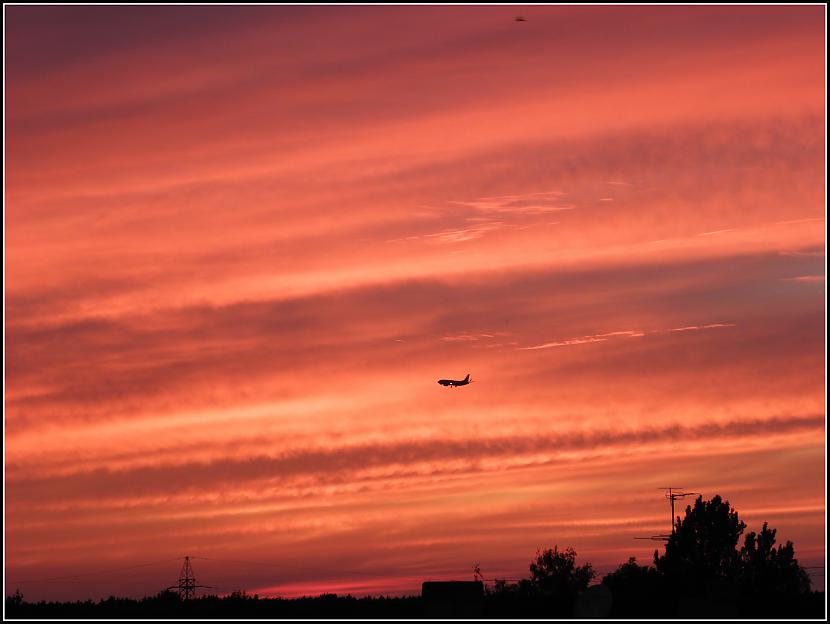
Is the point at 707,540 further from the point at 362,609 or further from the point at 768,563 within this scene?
the point at 362,609

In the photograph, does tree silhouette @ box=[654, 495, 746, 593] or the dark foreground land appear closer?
the dark foreground land

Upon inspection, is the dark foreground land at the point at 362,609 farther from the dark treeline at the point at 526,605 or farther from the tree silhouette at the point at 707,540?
the tree silhouette at the point at 707,540

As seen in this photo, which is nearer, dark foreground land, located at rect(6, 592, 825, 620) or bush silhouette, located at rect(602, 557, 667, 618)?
dark foreground land, located at rect(6, 592, 825, 620)

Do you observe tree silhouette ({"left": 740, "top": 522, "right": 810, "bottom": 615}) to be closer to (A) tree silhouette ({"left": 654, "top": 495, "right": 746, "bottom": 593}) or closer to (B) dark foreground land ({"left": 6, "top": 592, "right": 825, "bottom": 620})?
(A) tree silhouette ({"left": 654, "top": 495, "right": 746, "bottom": 593})

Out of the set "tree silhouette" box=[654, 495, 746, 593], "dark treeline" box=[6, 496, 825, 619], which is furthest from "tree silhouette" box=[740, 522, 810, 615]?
"dark treeline" box=[6, 496, 825, 619]

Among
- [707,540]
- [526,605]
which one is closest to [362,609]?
[526,605]

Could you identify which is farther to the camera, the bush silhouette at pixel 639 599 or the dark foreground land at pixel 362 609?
the bush silhouette at pixel 639 599

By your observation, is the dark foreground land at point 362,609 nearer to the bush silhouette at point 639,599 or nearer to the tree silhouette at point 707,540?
the bush silhouette at point 639,599

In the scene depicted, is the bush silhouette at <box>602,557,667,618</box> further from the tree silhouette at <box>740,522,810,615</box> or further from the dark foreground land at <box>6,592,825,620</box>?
the tree silhouette at <box>740,522,810,615</box>

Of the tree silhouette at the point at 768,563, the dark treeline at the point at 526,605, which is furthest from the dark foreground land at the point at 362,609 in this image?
the tree silhouette at the point at 768,563

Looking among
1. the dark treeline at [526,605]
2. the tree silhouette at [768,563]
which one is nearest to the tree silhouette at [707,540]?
the tree silhouette at [768,563]

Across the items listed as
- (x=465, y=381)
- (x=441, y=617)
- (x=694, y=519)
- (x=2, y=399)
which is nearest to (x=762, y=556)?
(x=694, y=519)

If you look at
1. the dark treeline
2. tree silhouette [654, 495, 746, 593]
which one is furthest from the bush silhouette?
tree silhouette [654, 495, 746, 593]

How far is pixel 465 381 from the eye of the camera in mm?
179250
